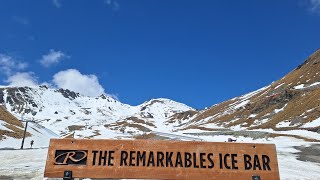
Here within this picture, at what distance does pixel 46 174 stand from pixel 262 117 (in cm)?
10893

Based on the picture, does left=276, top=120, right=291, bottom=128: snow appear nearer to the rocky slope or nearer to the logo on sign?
the rocky slope

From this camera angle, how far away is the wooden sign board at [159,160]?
8.27 m

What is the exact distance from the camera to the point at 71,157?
8453 millimetres

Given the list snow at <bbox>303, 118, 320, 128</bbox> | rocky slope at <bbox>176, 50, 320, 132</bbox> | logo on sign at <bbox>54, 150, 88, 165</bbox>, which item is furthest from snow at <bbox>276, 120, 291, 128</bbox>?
logo on sign at <bbox>54, 150, 88, 165</bbox>

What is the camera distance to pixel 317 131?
209ft

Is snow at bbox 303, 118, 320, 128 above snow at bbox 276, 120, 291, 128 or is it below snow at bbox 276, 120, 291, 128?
below

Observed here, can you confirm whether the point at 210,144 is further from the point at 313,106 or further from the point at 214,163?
the point at 313,106

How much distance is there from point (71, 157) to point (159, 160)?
2152 mm

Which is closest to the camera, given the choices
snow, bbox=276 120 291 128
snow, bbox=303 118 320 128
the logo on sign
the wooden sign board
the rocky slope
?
the wooden sign board

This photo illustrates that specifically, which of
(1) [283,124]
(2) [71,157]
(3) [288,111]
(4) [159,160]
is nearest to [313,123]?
(1) [283,124]

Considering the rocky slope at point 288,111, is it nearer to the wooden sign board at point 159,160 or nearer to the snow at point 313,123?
the snow at point 313,123

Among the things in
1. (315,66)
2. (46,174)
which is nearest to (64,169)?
(46,174)

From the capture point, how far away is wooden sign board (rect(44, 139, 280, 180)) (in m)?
8.27

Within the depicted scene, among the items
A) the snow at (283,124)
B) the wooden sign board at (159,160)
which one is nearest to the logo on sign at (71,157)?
the wooden sign board at (159,160)
